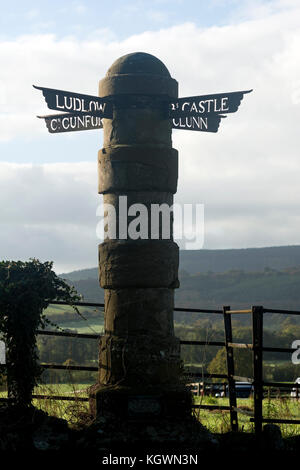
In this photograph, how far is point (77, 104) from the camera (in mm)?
8430

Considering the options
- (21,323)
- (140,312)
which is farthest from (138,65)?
(21,323)

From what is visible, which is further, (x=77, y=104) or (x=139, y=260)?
(x=77, y=104)

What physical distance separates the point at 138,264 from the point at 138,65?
256 centimetres

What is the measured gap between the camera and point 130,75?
333 inches

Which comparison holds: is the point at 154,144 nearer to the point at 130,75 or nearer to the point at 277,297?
the point at 130,75

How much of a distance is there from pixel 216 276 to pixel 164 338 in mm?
133987

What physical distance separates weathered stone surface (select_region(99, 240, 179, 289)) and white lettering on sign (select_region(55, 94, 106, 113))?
1727 millimetres

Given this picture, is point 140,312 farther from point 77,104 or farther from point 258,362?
point 77,104

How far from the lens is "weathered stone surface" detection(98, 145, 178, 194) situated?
815cm

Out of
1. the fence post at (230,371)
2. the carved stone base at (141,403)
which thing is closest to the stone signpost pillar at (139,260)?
the carved stone base at (141,403)

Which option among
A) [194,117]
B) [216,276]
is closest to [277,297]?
[216,276]

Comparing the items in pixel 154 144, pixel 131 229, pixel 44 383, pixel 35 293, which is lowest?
pixel 44 383

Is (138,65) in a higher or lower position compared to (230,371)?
higher

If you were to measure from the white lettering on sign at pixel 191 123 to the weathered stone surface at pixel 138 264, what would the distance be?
5.18 feet
